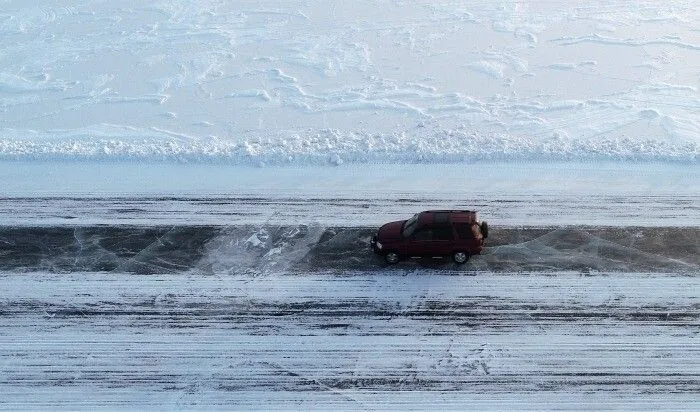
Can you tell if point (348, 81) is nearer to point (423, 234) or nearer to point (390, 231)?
point (390, 231)

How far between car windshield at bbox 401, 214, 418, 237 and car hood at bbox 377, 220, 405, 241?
4.5 inches

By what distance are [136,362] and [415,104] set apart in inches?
619

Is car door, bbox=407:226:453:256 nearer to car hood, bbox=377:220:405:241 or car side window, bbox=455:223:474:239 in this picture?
car side window, bbox=455:223:474:239

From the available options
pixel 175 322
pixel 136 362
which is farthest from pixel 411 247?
pixel 136 362

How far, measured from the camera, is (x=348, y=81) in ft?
91.9

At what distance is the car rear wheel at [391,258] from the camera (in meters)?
17.0

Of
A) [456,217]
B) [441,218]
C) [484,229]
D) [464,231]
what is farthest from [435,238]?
[484,229]

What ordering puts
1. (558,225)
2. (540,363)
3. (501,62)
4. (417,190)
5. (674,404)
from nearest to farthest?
(674,404), (540,363), (558,225), (417,190), (501,62)

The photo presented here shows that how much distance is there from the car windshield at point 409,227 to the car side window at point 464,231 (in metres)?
1.15

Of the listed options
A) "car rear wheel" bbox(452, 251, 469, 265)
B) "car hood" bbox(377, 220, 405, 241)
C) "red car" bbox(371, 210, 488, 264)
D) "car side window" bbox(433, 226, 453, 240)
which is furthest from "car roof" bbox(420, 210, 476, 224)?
"car rear wheel" bbox(452, 251, 469, 265)

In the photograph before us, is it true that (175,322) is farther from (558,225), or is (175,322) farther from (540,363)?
(558,225)

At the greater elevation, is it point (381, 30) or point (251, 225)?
point (381, 30)

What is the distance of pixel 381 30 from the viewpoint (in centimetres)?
3253

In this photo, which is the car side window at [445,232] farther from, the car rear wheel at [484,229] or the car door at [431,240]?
the car rear wheel at [484,229]
